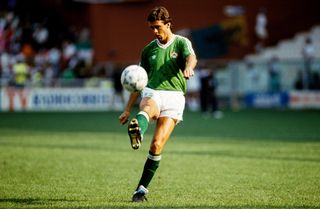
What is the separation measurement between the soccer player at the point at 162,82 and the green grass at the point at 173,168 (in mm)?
681

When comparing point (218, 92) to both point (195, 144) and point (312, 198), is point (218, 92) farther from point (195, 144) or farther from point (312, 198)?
point (312, 198)

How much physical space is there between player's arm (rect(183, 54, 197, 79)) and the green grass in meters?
1.44

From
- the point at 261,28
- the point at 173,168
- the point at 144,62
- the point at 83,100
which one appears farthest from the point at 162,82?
the point at 261,28

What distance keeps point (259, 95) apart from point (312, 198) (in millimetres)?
27896

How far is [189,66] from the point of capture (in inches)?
339

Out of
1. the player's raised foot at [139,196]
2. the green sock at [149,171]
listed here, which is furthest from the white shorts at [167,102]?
the player's raised foot at [139,196]

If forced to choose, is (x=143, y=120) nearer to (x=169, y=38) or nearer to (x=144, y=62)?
(x=144, y=62)

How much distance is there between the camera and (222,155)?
47.6 feet

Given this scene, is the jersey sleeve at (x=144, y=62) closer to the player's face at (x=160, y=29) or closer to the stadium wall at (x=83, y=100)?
the player's face at (x=160, y=29)

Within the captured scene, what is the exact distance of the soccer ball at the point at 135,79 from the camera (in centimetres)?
855

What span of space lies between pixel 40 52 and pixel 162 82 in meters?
32.8

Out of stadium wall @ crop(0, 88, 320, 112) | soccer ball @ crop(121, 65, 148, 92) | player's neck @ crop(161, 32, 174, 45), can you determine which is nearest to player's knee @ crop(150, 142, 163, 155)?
soccer ball @ crop(121, 65, 148, 92)

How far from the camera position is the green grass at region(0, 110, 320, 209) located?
873 cm

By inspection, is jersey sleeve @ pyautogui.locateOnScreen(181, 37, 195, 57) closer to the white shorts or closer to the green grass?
the white shorts
